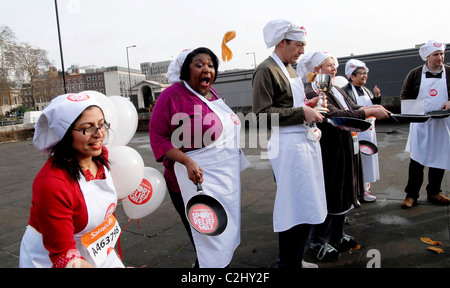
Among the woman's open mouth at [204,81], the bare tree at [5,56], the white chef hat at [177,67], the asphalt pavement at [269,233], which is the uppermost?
the bare tree at [5,56]

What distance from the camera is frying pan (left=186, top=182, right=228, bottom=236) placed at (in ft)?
6.73

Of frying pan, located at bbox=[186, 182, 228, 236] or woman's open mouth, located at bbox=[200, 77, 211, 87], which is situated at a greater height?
woman's open mouth, located at bbox=[200, 77, 211, 87]

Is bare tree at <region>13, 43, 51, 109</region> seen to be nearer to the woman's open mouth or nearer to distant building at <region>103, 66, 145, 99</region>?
distant building at <region>103, 66, 145, 99</region>

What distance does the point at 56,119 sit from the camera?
1514 mm

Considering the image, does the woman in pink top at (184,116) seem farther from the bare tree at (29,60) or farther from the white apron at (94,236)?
the bare tree at (29,60)

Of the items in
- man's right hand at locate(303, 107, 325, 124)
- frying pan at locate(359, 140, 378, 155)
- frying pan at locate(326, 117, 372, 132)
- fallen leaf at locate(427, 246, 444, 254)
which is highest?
man's right hand at locate(303, 107, 325, 124)

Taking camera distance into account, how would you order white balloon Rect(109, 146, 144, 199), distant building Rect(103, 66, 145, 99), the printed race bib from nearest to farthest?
the printed race bib → white balloon Rect(109, 146, 144, 199) → distant building Rect(103, 66, 145, 99)

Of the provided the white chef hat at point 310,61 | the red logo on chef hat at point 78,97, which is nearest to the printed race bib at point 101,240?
the red logo on chef hat at point 78,97

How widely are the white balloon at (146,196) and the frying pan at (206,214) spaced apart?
16.5 inches

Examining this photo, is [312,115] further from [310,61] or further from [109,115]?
[109,115]

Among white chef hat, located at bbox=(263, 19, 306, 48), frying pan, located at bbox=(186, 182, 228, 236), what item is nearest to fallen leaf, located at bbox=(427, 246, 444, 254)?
frying pan, located at bbox=(186, 182, 228, 236)

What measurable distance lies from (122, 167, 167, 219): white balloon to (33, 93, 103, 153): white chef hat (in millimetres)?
854

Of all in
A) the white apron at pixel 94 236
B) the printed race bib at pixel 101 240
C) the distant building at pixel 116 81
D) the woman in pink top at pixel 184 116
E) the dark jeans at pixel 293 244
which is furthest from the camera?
the distant building at pixel 116 81

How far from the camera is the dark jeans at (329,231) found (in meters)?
2.92
